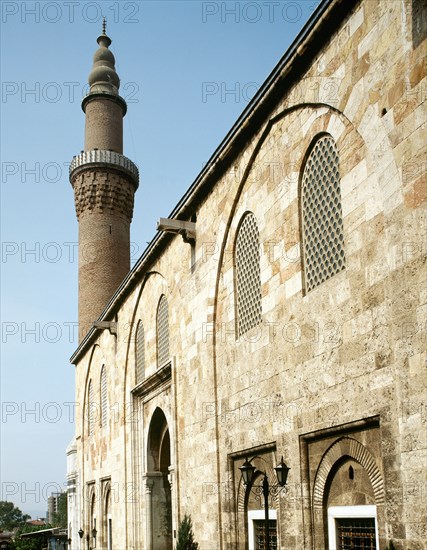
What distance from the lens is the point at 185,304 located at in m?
14.8

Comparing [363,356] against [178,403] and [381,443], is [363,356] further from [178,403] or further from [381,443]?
[178,403]

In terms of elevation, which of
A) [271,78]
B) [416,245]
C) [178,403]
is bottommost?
[178,403]

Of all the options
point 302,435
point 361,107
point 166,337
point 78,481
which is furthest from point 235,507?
point 78,481

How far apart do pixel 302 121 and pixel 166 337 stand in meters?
7.81

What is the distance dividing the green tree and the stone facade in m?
102

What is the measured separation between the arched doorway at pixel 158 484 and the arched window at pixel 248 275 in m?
6.37

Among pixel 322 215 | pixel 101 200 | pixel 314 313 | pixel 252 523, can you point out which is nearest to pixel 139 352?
pixel 252 523

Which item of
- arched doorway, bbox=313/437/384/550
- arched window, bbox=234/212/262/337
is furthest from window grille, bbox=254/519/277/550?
arched window, bbox=234/212/262/337

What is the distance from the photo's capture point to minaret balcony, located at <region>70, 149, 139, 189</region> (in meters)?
29.1

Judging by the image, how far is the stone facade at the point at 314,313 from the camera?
7379 millimetres

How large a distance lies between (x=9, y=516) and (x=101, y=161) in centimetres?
9583

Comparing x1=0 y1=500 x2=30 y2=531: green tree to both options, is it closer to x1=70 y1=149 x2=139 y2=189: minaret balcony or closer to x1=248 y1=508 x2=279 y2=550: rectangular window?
x1=70 y1=149 x2=139 y2=189: minaret balcony

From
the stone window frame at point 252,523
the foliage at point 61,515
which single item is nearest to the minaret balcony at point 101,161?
the stone window frame at point 252,523

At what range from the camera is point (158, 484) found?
1805cm
